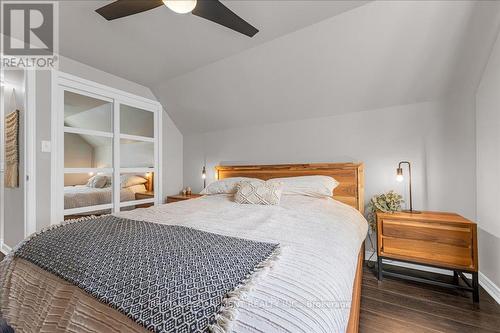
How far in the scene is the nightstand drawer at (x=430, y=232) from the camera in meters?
1.77

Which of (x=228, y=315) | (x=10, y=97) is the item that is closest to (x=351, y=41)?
(x=228, y=315)

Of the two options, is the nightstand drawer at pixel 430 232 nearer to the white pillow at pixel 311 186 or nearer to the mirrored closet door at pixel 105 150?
the white pillow at pixel 311 186

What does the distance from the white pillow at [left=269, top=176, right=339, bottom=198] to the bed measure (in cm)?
32

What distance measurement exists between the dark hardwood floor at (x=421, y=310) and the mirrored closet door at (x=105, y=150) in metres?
3.04

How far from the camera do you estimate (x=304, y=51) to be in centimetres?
217

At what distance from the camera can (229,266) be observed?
0.78 metres

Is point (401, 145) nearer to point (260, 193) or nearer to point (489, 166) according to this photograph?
point (489, 166)

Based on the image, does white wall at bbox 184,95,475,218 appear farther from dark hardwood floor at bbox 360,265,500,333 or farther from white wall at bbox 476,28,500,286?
dark hardwood floor at bbox 360,265,500,333

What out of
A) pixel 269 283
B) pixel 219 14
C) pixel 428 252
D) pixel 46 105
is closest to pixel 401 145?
pixel 428 252

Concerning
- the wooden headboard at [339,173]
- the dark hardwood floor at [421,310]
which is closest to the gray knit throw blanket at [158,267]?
the dark hardwood floor at [421,310]

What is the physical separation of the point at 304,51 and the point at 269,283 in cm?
216

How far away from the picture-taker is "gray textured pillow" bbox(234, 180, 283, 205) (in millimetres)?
2105

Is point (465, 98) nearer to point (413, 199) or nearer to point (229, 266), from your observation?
point (413, 199)

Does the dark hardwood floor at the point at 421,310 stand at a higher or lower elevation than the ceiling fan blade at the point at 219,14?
lower
